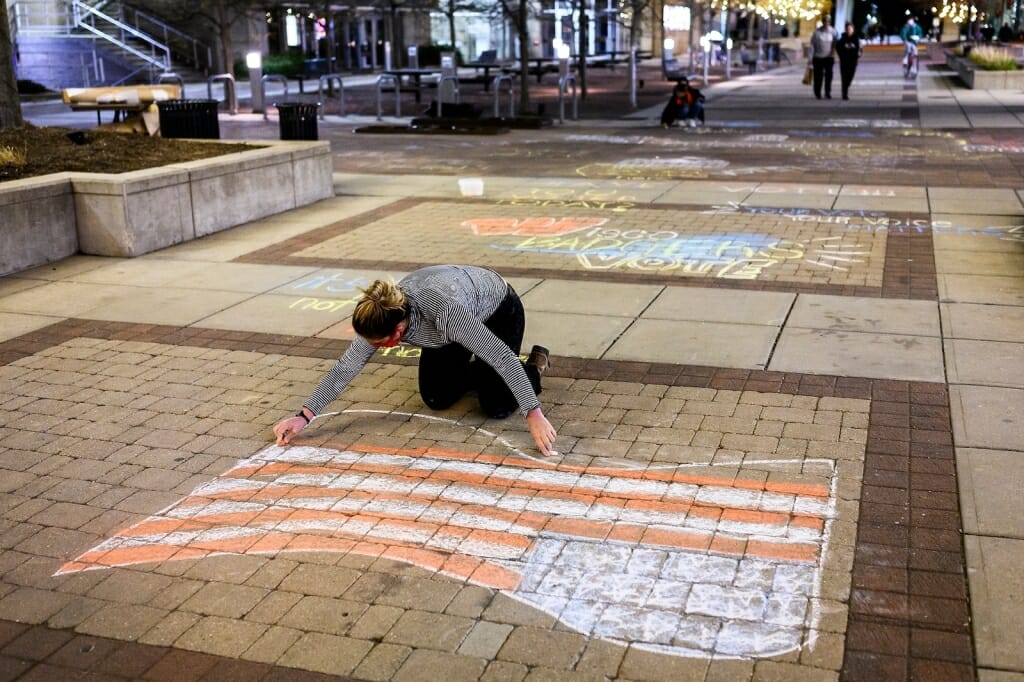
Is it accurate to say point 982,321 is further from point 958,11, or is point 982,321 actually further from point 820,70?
point 958,11

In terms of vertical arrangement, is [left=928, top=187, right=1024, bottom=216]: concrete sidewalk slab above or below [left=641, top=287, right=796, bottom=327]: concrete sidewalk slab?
above

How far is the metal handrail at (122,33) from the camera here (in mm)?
34875

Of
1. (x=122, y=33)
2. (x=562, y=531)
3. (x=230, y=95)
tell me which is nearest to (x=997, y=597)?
(x=562, y=531)

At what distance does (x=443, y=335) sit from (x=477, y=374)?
723mm

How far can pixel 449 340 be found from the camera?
5266 mm

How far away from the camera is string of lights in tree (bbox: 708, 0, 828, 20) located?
2157 inches

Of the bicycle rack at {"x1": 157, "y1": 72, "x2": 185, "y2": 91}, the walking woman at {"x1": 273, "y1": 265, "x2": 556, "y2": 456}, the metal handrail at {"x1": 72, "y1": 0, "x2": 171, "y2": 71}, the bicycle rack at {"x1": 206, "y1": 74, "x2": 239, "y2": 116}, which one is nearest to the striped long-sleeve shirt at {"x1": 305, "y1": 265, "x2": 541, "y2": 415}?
the walking woman at {"x1": 273, "y1": 265, "x2": 556, "y2": 456}

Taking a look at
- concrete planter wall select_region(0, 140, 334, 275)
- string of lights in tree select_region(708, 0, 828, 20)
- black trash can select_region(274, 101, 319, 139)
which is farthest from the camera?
string of lights in tree select_region(708, 0, 828, 20)

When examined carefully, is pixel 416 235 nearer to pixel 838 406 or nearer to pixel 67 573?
pixel 838 406

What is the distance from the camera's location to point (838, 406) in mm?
5949

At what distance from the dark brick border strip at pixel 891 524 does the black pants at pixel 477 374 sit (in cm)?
81

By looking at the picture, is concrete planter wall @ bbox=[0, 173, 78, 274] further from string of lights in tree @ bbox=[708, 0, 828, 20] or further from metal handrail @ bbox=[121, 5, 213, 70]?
string of lights in tree @ bbox=[708, 0, 828, 20]

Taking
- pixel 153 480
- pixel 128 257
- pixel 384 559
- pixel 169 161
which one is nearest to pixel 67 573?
pixel 153 480

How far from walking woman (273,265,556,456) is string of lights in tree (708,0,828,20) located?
4437cm
